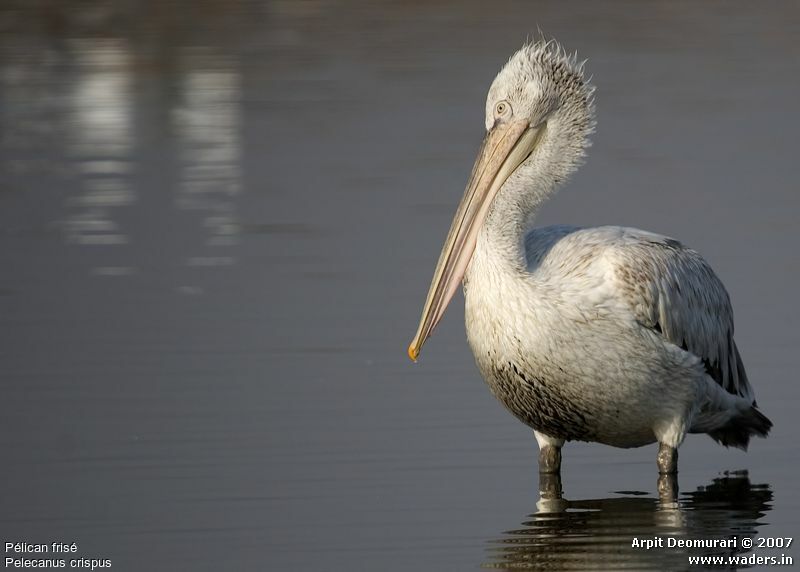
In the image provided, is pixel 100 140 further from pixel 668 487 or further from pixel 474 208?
pixel 668 487

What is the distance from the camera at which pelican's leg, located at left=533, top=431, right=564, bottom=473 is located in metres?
7.48

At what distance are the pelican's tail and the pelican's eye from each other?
163 cm

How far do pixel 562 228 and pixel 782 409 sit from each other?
1412 millimetres

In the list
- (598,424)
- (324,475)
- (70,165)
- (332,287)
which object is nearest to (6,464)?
(324,475)

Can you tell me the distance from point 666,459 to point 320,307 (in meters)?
3.18

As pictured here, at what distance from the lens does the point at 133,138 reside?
16.3 m

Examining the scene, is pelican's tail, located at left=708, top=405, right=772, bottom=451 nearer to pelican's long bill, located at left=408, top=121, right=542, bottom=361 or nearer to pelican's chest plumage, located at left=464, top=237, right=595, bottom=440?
pelican's chest plumage, located at left=464, top=237, right=595, bottom=440

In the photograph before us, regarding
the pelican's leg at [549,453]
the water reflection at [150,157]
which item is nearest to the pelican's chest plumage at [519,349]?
the pelican's leg at [549,453]

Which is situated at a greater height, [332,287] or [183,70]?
[183,70]

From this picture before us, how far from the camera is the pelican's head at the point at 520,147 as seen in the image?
7562mm

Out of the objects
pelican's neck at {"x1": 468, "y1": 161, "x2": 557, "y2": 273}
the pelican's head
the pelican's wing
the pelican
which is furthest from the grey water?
pelican's neck at {"x1": 468, "y1": 161, "x2": 557, "y2": 273}

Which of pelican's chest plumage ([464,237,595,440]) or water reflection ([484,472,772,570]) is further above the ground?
pelican's chest plumage ([464,237,595,440])

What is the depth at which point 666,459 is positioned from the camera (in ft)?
24.1

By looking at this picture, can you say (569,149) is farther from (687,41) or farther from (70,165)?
(687,41)
